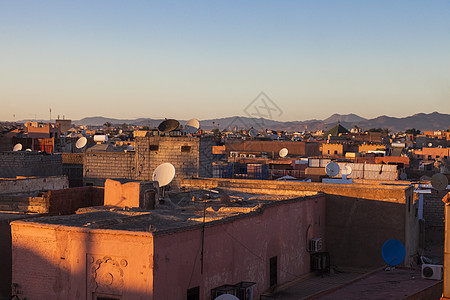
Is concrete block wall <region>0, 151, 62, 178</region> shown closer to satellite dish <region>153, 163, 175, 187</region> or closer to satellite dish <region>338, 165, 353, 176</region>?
satellite dish <region>153, 163, 175, 187</region>

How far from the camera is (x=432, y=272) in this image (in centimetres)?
1741

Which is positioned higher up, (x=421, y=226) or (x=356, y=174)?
(x=356, y=174)

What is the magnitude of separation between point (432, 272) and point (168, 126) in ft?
53.5

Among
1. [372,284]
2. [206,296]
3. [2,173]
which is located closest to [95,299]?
[206,296]

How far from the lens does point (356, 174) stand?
1208 inches

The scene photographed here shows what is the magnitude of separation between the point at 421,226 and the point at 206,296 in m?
15.1

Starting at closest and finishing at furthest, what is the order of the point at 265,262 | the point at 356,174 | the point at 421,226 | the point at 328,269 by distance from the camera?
the point at 265,262
the point at 328,269
the point at 421,226
the point at 356,174

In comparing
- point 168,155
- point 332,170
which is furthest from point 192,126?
point 332,170

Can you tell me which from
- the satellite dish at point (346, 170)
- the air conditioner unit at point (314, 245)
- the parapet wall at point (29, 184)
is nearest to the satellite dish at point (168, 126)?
the parapet wall at point (29, 184)

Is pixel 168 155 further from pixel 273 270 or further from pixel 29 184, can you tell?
pixel 273 270

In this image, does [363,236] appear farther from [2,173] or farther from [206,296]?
[2,173]

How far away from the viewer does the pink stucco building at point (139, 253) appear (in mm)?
12344

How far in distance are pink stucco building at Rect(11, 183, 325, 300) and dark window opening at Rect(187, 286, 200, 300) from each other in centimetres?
2

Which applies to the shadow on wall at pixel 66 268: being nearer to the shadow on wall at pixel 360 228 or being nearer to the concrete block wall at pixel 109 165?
the shadow on wall at pixel 360 228
